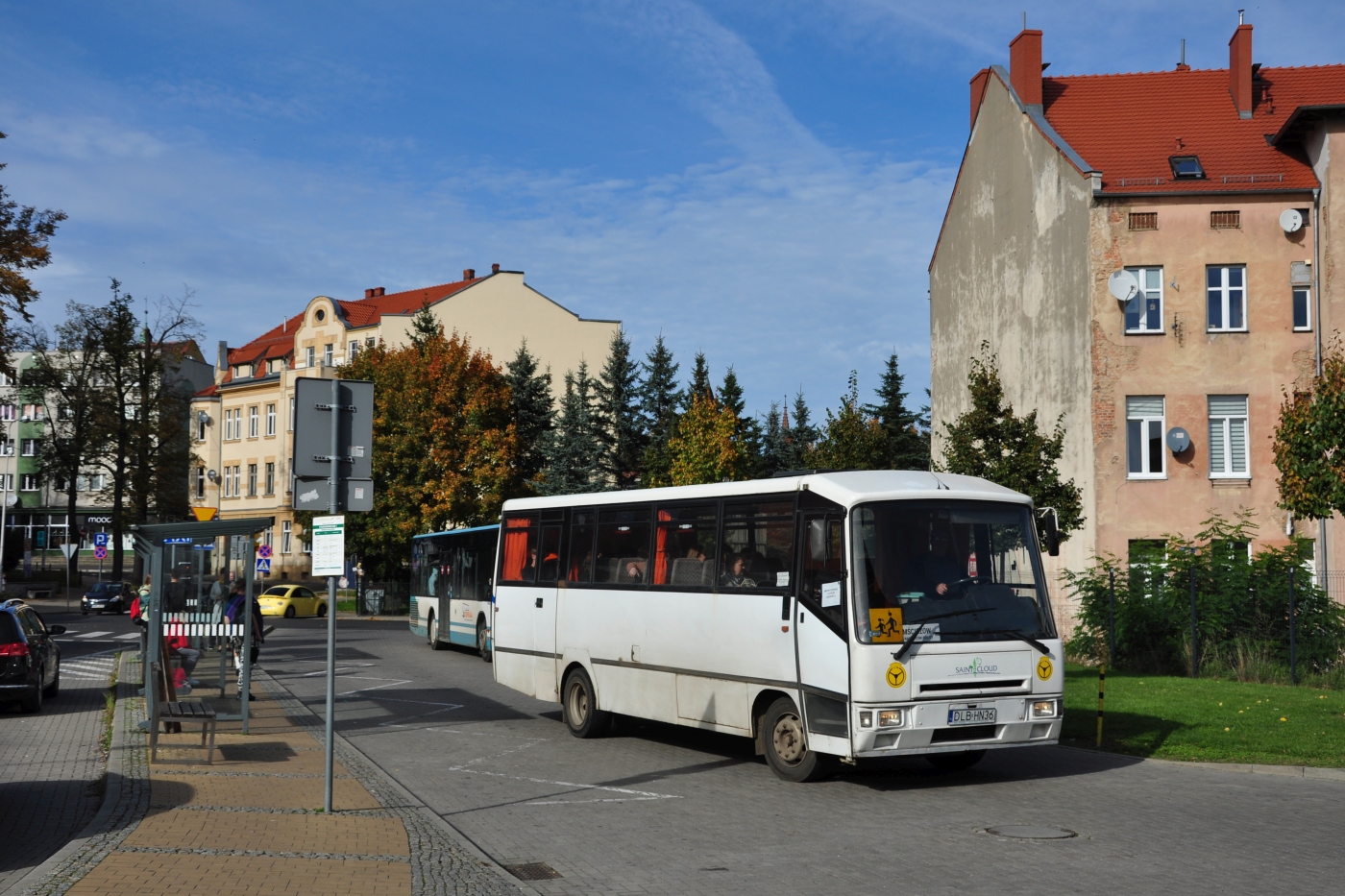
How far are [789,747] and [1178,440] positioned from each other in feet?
75.9

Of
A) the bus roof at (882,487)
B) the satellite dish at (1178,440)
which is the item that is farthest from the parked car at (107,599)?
the bus roof at (882,487)

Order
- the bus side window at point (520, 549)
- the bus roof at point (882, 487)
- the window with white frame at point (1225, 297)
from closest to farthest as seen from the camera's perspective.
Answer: the bus roof at point (882, 487), the bus side window at point (520, 549), the window with white frame at point (1225, 297)

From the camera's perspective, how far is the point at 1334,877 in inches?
316

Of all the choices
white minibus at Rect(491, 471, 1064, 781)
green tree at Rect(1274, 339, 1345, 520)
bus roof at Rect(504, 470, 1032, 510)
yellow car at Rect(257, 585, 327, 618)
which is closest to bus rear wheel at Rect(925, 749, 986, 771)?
white minibus at Rect(491, 471, 1064, 781)

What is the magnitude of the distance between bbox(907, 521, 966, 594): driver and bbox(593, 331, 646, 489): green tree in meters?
49.5

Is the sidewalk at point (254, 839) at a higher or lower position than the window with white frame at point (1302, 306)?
lower

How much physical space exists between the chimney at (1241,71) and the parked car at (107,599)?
43.4m

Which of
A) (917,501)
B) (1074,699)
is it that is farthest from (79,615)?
(917,501)

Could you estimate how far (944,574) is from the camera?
468 inches

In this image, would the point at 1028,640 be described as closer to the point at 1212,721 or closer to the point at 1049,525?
the point at 1049,525

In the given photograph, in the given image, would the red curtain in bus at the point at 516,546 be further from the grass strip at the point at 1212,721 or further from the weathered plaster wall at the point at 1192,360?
the weathered plaster wall at the point at 1192,360

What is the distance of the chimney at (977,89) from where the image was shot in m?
41.9

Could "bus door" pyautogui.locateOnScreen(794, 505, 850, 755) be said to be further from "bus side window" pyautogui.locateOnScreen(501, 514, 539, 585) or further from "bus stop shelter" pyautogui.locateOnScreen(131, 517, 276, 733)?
"bus stop shelter" pyautogui.locateOnScreen(131, 517, 276, 733)

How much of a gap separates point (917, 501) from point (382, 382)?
168ft
